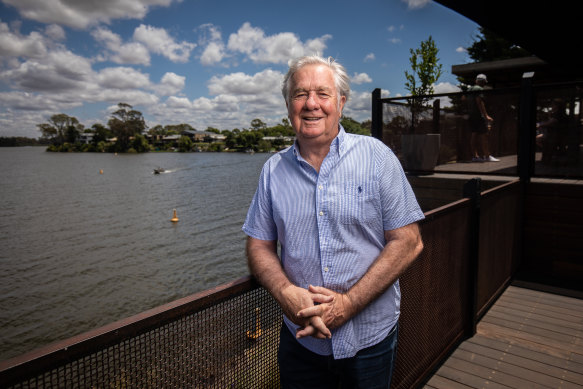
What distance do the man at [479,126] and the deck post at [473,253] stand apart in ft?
10.8

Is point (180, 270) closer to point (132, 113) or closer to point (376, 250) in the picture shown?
point (376, 250)

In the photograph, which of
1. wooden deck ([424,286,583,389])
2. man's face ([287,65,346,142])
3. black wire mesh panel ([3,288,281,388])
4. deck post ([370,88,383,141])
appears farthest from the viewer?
deck post ([370,88,383,141])

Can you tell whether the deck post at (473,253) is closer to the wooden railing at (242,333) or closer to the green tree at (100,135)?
the wooden railing at (242,333)

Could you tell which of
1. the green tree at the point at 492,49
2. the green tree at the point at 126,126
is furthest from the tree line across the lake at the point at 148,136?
the green tree at the point at 492,49

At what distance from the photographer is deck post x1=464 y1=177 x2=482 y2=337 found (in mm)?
3521

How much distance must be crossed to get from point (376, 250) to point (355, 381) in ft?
1.73

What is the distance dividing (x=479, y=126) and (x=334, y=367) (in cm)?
628

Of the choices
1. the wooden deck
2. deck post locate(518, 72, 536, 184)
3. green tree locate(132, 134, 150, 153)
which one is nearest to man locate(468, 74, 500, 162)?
deck post locate(518, 72, 536, 184)

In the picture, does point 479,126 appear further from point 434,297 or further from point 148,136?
point 148,136

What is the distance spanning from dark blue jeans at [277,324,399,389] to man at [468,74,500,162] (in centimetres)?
562

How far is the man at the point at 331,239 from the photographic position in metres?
1.53

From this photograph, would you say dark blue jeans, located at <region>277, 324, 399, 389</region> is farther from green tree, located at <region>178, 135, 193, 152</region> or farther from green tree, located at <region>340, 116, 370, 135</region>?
green tree, located at <region>178, 135, 193, 152</region>

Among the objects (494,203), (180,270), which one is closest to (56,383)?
(494,203)

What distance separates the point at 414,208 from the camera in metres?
1.60
